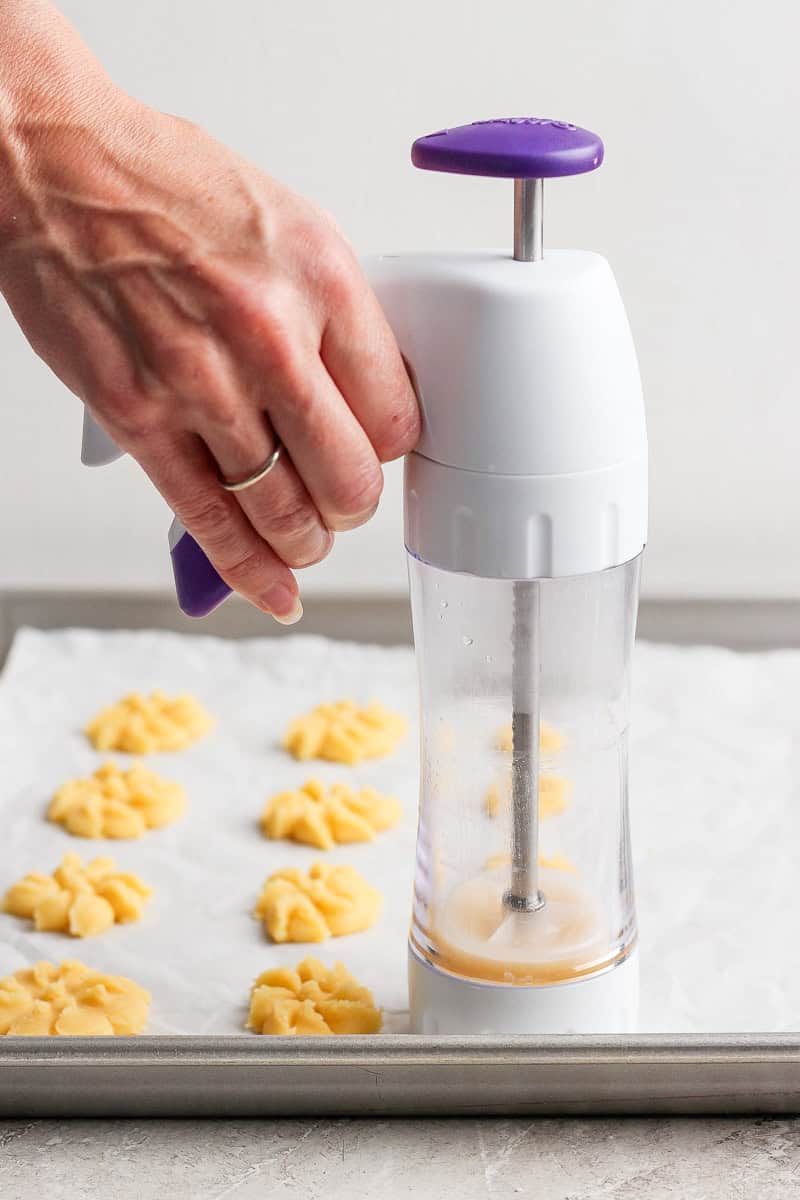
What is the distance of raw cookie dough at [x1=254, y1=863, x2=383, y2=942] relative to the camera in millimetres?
761

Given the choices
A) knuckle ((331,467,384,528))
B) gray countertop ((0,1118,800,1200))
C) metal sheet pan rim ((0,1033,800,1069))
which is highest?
knuckle ((331,467,384,528))

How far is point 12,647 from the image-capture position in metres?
1.08

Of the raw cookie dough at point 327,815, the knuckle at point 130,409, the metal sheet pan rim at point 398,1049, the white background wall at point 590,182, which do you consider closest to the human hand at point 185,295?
the knuckle at point 130,409

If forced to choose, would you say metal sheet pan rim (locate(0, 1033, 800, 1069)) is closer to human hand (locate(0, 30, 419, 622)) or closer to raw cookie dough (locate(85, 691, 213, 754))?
human hand (locate(0, 30, 419, 622))

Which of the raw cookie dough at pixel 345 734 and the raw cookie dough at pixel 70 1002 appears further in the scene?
the raw cookie dough at pixel 345 734

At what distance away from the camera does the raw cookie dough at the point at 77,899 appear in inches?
30.2

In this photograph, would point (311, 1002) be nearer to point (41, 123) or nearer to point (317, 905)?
point (317, 905)

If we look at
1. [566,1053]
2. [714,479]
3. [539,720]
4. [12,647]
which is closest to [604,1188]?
[566,1053]

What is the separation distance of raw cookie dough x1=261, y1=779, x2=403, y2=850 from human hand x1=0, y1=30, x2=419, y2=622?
1.13ft

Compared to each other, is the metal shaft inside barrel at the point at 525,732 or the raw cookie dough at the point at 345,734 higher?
the metal shaft inside barrel at the point at 525,732

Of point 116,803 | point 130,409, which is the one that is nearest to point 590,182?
point 116,803

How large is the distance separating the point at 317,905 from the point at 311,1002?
0.10 meters

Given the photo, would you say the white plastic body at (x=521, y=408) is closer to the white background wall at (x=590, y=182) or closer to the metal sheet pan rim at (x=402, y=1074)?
the metal sheet pan rim at (x=402, y=1074)

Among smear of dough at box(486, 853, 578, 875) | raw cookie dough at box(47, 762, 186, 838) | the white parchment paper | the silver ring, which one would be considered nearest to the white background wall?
the white parchment paper
